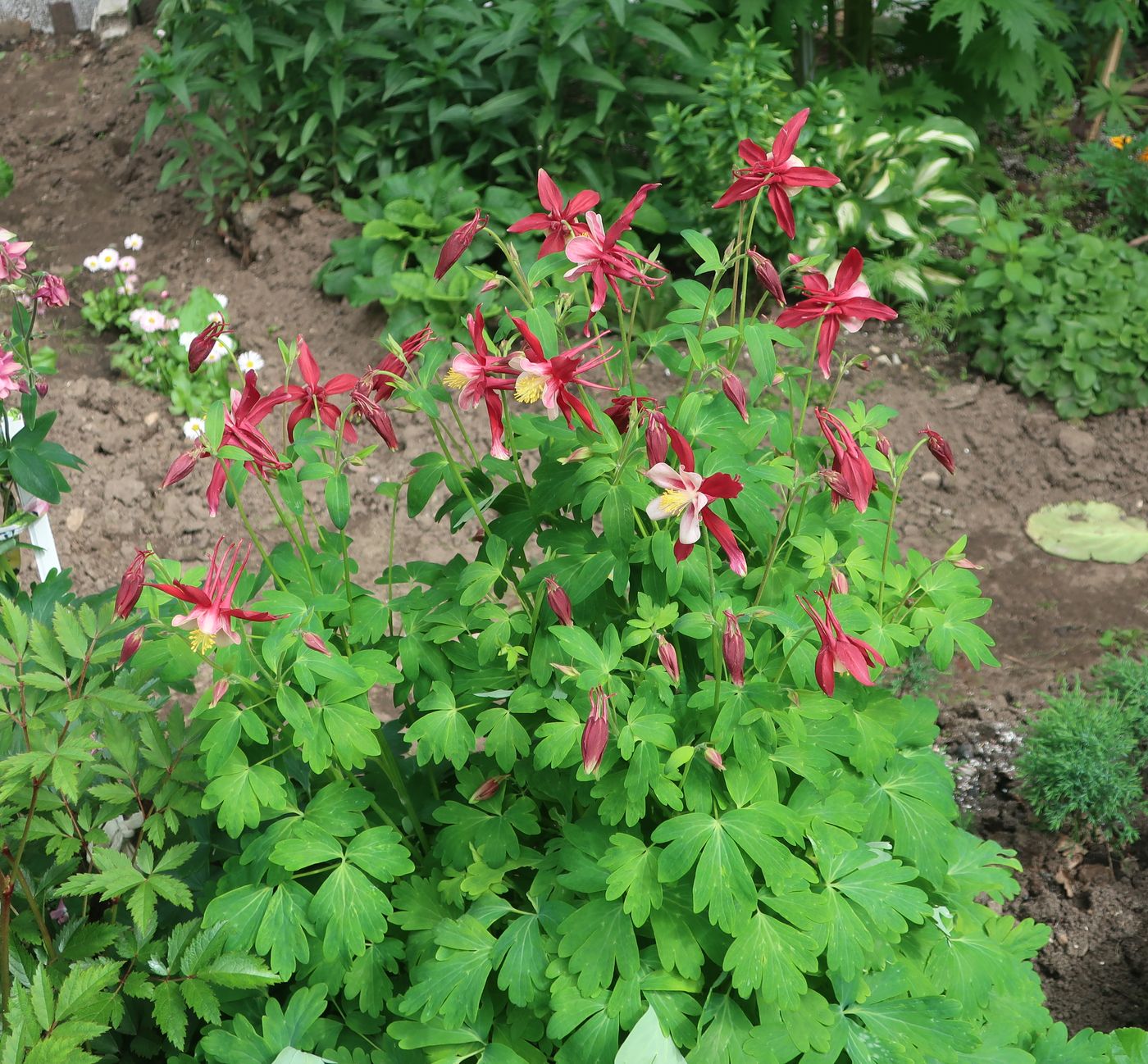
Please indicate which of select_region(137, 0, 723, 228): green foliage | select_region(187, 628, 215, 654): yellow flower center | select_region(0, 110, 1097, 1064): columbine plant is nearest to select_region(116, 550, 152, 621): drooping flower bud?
select_region(0, 110, 1097, 1064): columbine plant

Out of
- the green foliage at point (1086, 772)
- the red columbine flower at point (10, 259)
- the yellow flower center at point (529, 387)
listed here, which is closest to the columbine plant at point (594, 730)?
the yellow flower center at point (529, 387)

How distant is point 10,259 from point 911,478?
3.04m

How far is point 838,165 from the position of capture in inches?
185

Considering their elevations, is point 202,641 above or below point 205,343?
below

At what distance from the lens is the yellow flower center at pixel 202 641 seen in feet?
4.88

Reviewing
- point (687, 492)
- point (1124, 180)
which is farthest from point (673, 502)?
point (1124, 180)

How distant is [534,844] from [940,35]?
4.78 meters

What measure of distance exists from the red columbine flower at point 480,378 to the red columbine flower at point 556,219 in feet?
0.57

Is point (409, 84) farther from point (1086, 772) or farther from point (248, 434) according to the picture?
point (1086, 772)

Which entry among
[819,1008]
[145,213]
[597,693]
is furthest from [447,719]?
[145,213]

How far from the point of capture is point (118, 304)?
4574mm

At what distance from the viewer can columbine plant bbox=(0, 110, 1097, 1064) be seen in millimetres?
1607

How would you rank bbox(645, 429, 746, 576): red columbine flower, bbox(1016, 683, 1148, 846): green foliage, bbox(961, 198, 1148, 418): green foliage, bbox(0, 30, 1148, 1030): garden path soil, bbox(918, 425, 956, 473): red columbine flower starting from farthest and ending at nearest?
1. bbox(961, 198, 1148, 418): green foliage
2. bbox(0, 30, 1148, 1030): garden path soil
3. bbox(1016, 683, 1148, 846): green foliage
4. bbox(918, 425, 956, 473): red columbine flower
5. bbox(645, 429, 746, 576): red columbine flower

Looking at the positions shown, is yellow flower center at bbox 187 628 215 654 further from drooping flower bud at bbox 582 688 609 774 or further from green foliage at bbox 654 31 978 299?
green foliage at bbox 654 31 978 299
